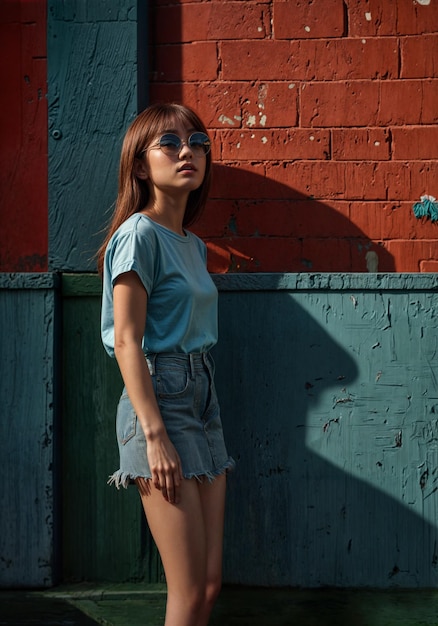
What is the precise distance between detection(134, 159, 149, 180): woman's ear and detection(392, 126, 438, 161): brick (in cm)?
131

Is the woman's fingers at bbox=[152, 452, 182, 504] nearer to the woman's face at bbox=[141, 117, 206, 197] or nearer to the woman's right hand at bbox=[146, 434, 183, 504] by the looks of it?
the woman's right hand at bbox=[146, 434, 183, 504]

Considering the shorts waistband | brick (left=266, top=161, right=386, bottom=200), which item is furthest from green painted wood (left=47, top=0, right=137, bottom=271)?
the shorts waistband

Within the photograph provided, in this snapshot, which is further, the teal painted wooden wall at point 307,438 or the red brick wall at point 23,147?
the red brick wall at point 23,147

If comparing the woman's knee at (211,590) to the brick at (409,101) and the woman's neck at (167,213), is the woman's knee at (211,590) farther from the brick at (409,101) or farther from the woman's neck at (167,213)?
the brick at (409,101)

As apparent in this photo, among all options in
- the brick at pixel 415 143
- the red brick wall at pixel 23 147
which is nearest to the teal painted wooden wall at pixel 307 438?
the red brick wall at pixel 23 147

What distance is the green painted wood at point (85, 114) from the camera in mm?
3412

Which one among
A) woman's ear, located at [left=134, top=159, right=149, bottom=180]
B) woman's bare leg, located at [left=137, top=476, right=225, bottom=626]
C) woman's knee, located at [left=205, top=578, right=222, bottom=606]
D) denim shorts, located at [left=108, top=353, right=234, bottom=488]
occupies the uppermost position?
woman's ear, located at [left=134, top=159, right=149, bottom=180]

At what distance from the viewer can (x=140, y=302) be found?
2348mm

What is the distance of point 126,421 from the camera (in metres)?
2.41

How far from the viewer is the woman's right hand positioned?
90.0 inches

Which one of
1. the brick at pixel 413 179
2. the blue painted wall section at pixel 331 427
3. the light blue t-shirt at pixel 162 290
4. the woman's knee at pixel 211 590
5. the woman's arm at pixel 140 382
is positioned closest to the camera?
the woman's arm at pixel 140 382

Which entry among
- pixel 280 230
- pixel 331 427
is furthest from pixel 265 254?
pixel 331 427

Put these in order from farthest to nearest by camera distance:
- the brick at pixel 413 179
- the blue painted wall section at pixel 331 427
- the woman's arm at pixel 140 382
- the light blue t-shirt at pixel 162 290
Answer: the brick at pixel 413 179 < the blue painted wall section at pixel 331 427 < the light blue t-shirt at pixel 162 290 < the woman's arm at pixel 140 382

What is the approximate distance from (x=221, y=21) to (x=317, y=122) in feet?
1.98
